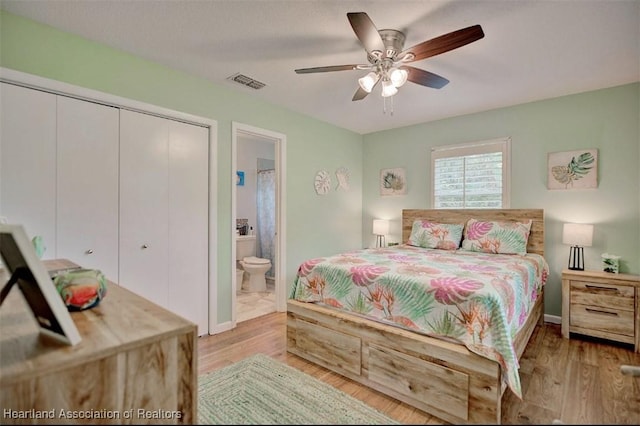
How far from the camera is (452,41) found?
5.92ft

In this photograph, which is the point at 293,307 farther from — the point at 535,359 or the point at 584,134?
the point at 584,134

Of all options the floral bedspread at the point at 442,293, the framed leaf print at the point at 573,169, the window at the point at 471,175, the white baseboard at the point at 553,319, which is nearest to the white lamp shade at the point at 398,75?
the floral bedspread at the point at 442,293

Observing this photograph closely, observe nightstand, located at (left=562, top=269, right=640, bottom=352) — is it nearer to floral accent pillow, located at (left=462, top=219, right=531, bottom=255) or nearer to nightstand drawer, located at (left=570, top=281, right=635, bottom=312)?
nightstand drawer, located at (left=570, top=281, right=635, bottom=312)

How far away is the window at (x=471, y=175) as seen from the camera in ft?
12.2

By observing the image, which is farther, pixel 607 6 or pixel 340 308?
pixel 340 308

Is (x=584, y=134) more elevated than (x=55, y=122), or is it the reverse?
(x=584, y=134)

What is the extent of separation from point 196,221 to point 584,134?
395 cm

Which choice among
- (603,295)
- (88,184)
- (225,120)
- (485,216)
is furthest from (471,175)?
(88,184)

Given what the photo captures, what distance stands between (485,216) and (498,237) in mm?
468

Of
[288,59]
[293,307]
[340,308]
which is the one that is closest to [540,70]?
[288,59]

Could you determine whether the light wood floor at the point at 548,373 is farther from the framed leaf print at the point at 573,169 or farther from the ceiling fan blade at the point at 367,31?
the ceiling fan blade at the point at 367,31

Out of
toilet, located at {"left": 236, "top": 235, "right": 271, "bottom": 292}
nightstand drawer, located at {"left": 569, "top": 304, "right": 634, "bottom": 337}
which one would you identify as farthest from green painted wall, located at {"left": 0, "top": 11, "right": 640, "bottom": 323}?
toilet, located at {"left": 236, "top": 235, "right": 271, "bottom": 292}

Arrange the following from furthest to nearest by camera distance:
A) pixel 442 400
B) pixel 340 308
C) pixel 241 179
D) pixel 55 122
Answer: pixel 241 179 → pixel 340 308 → pixel 55 122 → pixel 442 400

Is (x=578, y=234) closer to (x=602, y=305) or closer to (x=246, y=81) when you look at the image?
(x=602, y=305)
